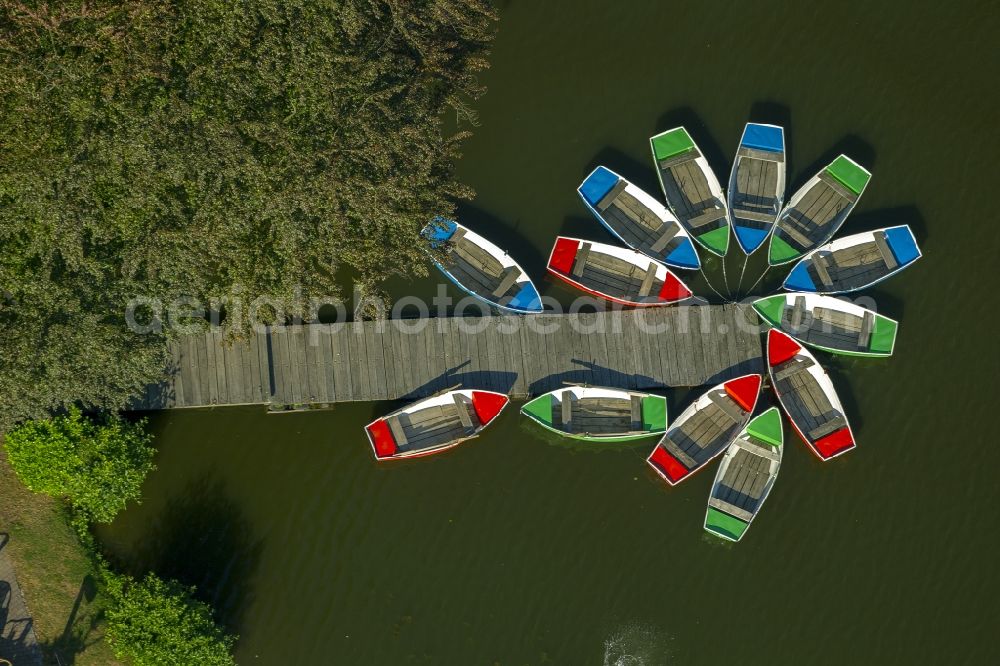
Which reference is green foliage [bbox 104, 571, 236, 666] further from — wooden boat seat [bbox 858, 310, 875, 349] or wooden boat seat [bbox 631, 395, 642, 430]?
wooden boat seat [bbox 858, 310, 875, 349]

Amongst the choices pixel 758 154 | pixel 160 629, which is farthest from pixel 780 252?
pixel 160 629

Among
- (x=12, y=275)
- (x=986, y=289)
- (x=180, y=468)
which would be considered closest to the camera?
(x=12, y=275)

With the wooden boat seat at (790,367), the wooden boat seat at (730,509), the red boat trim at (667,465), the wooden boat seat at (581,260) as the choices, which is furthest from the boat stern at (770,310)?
the wooden boat seat at (730,509)

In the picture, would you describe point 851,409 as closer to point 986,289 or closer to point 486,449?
point 986,289

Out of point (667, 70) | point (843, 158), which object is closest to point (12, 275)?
point (667, 70)

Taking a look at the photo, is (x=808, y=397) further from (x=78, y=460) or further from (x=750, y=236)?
(x=78, y=460)

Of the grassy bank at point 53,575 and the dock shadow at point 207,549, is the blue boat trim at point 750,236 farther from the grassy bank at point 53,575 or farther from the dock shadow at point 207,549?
the grassy bank at point 53,575
